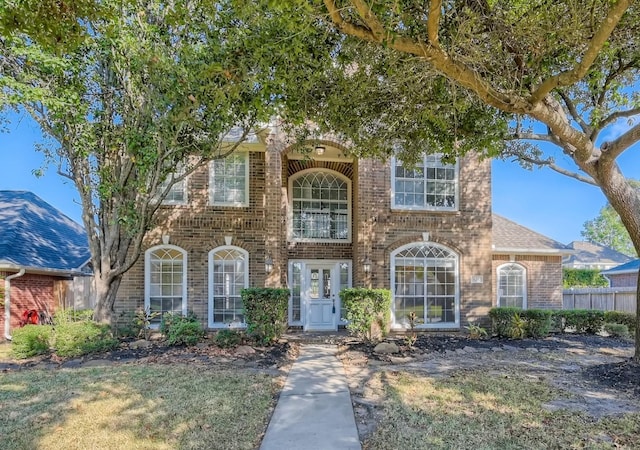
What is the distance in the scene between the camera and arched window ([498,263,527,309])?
14172mm

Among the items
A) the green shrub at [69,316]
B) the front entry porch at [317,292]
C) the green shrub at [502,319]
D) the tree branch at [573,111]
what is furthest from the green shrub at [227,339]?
the tree branch at [573,111]

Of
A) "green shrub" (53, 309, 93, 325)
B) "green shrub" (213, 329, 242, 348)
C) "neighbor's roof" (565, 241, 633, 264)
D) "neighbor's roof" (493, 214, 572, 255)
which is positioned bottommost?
"green shrub" (213, 329, 242, 348)

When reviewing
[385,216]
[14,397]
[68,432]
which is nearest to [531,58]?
[385,216]

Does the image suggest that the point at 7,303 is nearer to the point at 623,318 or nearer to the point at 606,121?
the point at 606,121

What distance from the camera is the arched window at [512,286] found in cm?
1417

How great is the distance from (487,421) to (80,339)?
26.6ft

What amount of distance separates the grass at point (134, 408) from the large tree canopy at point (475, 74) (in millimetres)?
4714

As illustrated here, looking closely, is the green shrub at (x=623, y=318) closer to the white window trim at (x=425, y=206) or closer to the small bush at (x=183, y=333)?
the white window trim at (x=425, y=206)

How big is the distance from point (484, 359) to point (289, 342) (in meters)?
4.62

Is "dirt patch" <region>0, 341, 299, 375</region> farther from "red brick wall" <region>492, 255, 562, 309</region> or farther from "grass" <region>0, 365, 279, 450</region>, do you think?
"red brick wall" <region>492, 255, 562, 309</region>

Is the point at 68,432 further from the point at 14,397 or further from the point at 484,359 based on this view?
the point at 484,359

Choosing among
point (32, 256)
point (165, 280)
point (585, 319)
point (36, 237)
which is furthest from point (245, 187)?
point (585, 319)

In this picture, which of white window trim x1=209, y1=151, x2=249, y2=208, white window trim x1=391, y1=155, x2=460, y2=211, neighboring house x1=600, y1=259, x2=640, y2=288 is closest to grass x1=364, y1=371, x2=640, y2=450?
white window trim x1=391, y1=155, x2=460, y2=211

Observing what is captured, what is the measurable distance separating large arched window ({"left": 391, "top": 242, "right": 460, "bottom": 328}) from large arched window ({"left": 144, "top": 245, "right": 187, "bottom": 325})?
21.1 feet
